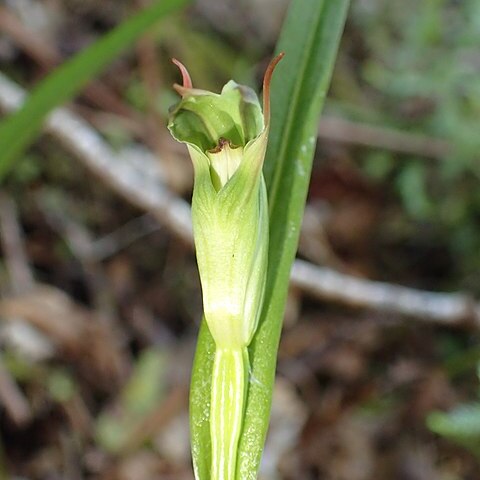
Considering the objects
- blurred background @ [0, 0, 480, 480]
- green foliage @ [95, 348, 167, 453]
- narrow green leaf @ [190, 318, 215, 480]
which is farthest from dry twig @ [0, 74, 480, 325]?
narrow green leaf @ [190, 318, 215, 480]

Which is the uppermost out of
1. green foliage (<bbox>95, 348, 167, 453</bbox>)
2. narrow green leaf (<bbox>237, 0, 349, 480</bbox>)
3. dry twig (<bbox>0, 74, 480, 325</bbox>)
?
narrow green leaf (<bbox>237, 0, 349, 480</bbox>)

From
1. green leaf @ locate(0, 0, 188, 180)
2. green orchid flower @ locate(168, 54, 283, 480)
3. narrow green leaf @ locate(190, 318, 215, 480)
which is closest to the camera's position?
green orchid flower @ locate(168, 54, 283, 480)

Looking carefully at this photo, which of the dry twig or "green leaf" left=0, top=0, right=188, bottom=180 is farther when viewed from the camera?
the dry twig

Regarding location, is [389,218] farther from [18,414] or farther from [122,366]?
[18,414]

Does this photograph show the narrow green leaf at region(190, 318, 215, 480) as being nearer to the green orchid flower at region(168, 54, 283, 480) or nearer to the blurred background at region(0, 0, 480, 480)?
the green orchid flower at region(168, 54, 283, 480)

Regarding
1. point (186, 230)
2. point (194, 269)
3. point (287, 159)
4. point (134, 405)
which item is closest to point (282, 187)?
point (287, 159)

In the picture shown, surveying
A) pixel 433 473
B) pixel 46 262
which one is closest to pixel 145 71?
pixel 46 262
